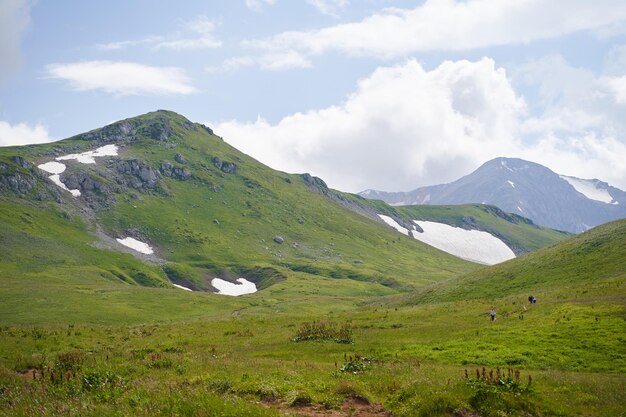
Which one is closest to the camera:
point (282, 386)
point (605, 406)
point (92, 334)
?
point (605, 406)

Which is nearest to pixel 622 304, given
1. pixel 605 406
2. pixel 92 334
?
pixel 605 406

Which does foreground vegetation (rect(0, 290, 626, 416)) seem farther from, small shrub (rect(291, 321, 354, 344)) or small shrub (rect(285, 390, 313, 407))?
small shrub (rect(291, 321, 354, 344))

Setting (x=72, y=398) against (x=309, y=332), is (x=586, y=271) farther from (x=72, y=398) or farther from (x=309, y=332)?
(x=72, y=398)

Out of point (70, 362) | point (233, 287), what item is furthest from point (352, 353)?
point (233, 287)

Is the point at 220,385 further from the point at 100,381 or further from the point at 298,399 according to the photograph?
the point at 100,381

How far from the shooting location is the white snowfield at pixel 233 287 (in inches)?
6713

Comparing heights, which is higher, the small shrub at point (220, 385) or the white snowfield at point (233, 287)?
the white snowfield at point (233, 287)

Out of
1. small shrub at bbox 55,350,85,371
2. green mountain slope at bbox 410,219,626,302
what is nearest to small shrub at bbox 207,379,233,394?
small shrub at bbox 55,350,85,371

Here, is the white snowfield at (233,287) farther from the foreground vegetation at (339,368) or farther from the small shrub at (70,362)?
the small shrub at (70,362)

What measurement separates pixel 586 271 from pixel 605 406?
61100 mm

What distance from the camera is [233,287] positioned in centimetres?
17650

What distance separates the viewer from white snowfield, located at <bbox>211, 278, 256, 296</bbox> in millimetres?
170500

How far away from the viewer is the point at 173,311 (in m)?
102

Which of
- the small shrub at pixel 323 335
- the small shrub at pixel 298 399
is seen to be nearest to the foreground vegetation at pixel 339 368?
the small shrub at pixel 298 399
